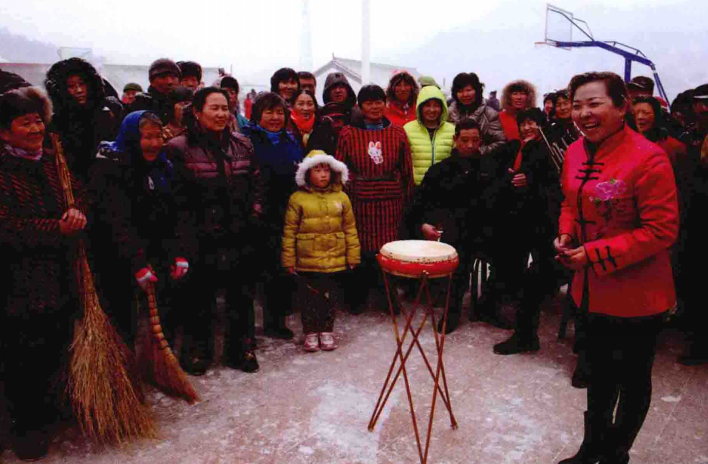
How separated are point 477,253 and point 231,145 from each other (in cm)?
236

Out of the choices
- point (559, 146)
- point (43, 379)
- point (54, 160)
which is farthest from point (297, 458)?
point (559, 146)

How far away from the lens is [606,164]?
8.23ft

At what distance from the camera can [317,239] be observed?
4480mm

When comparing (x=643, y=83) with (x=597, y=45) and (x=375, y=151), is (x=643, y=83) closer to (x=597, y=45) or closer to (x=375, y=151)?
(x=375, y=151)

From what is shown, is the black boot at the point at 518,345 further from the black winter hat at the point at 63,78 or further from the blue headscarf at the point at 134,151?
the black winter hat at the point at 63,78

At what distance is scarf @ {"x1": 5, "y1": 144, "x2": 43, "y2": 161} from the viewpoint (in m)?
2.92

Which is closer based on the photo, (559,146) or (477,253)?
(559,146)

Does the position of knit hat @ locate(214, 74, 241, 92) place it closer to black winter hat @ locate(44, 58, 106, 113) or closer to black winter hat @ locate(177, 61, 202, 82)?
black winter hat @ locate(177, 61, 202, 82)

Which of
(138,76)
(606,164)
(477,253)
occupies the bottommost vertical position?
(477,253)

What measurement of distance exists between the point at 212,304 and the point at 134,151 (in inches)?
51.8

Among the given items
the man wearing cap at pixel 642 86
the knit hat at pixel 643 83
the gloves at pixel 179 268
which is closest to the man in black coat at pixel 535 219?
the man wearing cap at pixel 642 86

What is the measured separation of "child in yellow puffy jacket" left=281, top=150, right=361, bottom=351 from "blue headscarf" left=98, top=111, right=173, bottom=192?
114cm

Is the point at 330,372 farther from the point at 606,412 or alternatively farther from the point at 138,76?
the point at 138,76

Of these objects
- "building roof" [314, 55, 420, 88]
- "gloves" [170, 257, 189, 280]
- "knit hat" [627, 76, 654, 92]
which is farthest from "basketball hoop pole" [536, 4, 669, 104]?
"gloves" [170, 257, 189, 280]
